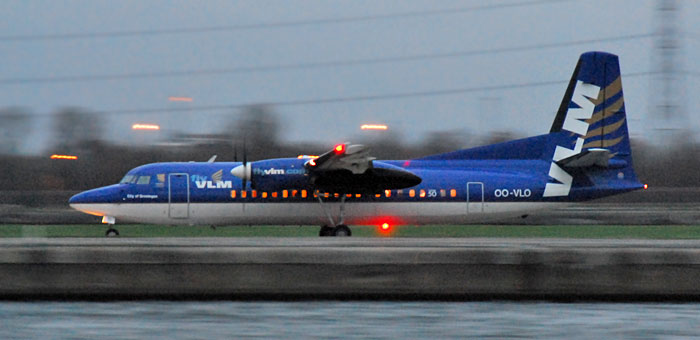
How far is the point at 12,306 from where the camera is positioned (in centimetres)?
1467

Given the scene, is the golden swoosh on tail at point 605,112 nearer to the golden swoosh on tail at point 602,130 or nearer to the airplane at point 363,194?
the golden swoosh on tail at point 602,130

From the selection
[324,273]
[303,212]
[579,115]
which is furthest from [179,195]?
[324,273]

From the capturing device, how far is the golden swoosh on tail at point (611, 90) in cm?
3015

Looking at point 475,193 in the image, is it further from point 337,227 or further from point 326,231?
point 326,231

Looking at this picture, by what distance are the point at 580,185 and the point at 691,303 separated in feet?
48.1

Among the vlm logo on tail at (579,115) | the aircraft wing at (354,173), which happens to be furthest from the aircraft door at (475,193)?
the vlm logo on tail at (579,115)

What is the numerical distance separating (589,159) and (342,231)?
7.55 metres

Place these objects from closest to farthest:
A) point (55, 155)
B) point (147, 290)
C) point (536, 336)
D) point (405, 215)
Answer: point (536, 336)
point (147, 290)
point (405, 215)
point (55, 155)

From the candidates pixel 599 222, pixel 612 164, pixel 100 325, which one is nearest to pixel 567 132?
pixel 612 164

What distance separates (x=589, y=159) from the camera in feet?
92.9

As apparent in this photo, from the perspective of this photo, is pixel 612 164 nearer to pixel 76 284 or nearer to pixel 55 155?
pixel 76 284

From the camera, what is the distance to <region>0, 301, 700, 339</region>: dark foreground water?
12.8 m

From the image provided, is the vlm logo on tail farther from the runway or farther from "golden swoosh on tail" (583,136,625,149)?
the runway

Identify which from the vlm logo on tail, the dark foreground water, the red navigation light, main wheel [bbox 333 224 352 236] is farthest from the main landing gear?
the dark foreground water
